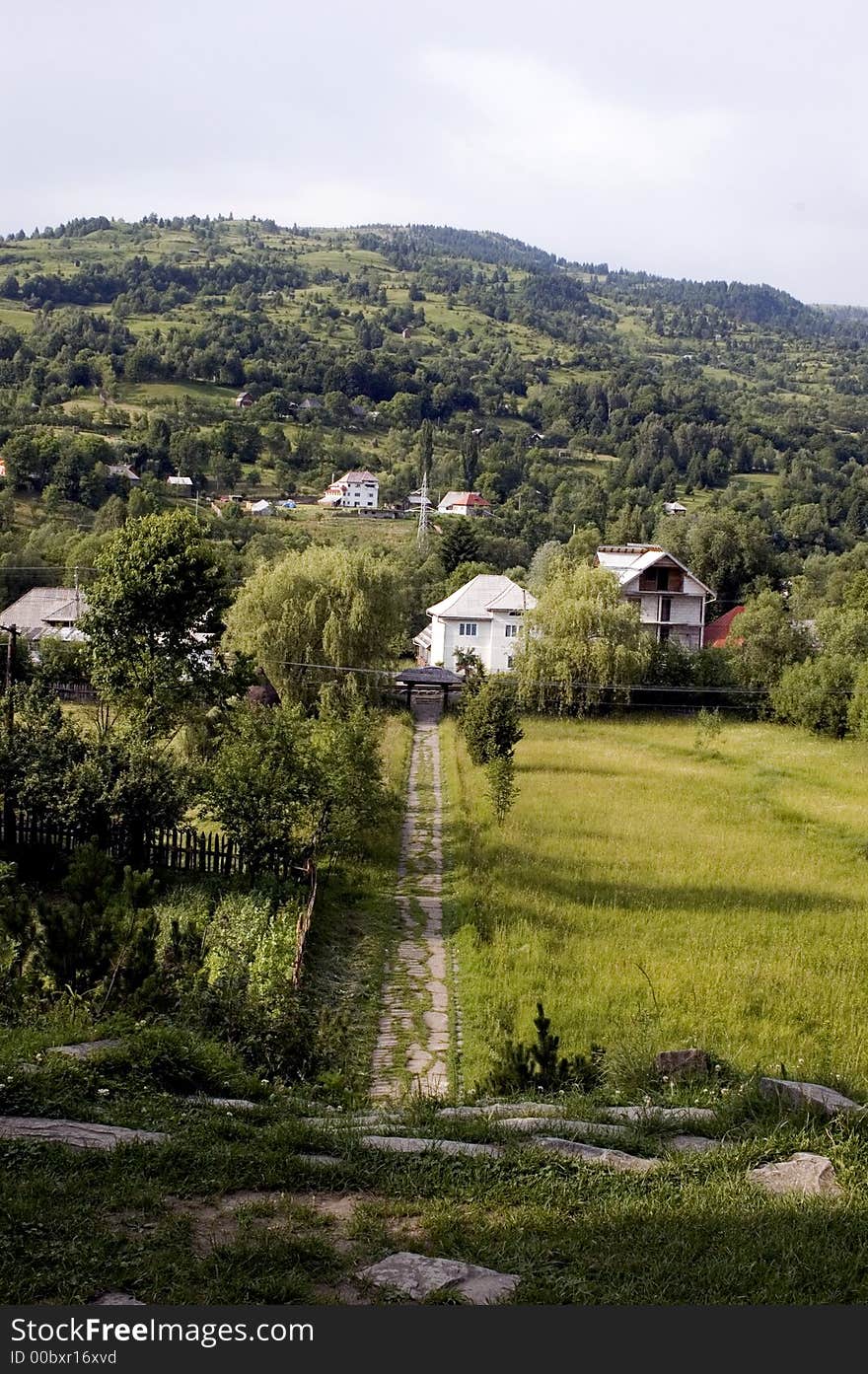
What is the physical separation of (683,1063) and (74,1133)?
487cm

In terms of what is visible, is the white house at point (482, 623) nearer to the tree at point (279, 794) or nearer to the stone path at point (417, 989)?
the stone path at point (417, 989)

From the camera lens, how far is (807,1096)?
7875 mm

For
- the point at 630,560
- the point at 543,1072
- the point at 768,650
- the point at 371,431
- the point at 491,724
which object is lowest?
the point at 543,1072

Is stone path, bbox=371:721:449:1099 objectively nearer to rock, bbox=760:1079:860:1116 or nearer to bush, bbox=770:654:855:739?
rock, bbox=760:1079:860:1116

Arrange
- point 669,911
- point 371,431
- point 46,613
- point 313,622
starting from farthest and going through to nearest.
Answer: point 371,431, point 46,613, point 313,622, point 669,911

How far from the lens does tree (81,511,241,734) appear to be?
25719mm

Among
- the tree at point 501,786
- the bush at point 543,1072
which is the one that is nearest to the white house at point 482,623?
the tree at point 501,786

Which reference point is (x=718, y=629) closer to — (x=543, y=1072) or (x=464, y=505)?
(x=464, y=505)

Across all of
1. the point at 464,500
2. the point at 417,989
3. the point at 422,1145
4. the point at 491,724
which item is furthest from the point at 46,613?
the point at 464,500

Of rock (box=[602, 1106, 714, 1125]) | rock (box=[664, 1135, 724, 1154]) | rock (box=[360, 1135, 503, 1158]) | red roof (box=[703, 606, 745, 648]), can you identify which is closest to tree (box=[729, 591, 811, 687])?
red roof (box=[703, 606, 745, 648])

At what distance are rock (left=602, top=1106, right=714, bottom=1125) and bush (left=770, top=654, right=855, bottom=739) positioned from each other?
36.4 metres

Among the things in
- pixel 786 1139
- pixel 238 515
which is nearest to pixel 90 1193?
pixel 786 1139

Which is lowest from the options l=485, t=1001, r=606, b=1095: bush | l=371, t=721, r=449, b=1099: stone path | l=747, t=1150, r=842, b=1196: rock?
l=371, t=721, r=449, b=1099: stone path

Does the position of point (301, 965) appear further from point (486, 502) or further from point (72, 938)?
point (486, 502)
